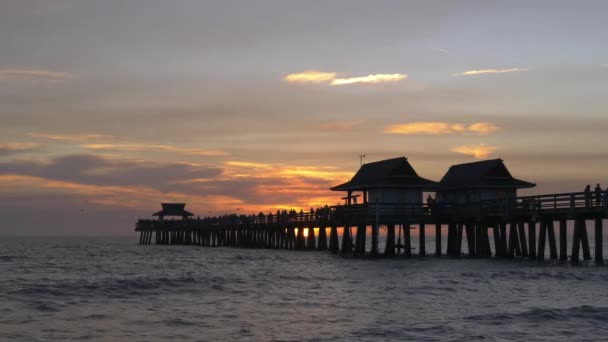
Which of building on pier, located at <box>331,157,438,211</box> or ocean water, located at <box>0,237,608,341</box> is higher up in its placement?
building on pier, located at <box>331,157,438,211</box>

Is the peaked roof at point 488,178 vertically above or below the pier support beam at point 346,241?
above

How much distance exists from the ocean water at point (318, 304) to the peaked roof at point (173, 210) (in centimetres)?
6532

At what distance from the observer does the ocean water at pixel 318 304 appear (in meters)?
20.6

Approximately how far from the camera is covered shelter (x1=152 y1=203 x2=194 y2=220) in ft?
353

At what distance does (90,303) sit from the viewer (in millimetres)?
27438

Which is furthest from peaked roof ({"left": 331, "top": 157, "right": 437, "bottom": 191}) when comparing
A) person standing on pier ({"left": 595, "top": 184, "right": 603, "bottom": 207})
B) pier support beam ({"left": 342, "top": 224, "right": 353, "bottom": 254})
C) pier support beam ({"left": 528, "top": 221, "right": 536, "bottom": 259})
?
person standing on pier ({"left": 595, "top": 184, "right": 603, "bottom": 207})

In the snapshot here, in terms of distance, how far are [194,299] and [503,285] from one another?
12.0 m

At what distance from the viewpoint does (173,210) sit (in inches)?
4250

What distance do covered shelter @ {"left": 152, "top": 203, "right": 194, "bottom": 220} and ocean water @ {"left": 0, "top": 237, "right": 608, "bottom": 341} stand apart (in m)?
65.3

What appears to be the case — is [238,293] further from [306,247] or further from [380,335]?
[306,247]

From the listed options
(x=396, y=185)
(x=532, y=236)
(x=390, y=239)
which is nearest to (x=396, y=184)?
(x=396, y=185)

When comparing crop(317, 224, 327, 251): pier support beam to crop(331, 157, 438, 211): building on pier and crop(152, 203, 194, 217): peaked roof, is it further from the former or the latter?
crop(152, 203, 194, 217): peaked roof

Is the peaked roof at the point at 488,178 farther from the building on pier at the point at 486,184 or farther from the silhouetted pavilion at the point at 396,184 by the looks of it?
the silhouetted pavilion at the point at 396,184

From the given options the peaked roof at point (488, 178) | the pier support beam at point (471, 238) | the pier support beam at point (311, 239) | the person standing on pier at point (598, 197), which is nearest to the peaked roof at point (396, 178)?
the peaked roof at point (488, 178)
